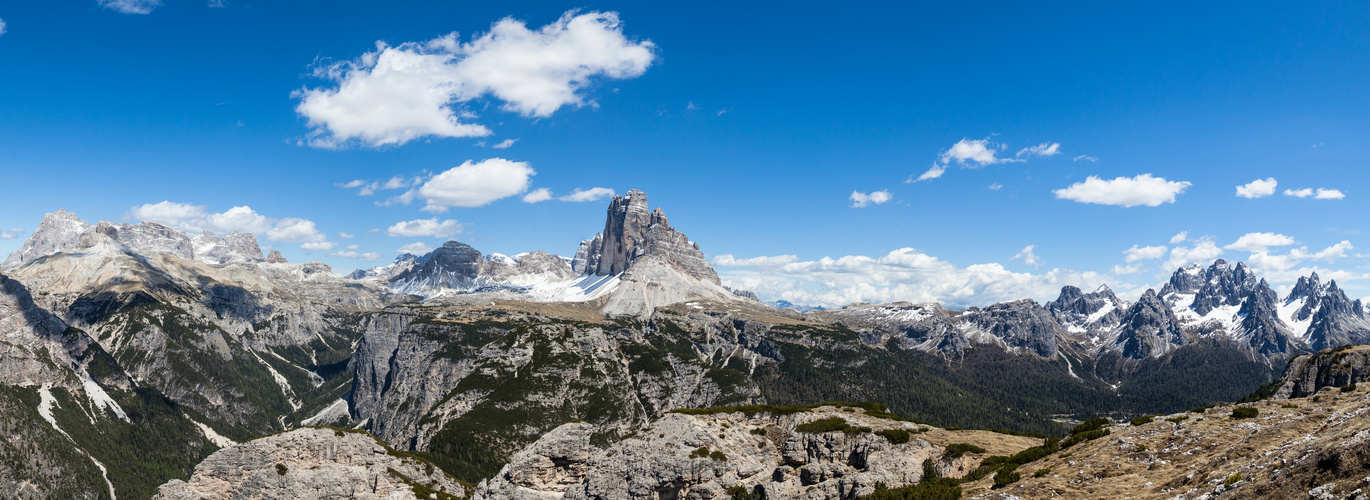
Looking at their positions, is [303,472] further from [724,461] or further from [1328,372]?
[1328,372]

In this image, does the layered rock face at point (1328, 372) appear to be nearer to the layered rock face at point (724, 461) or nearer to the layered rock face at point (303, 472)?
the layered rock face at point (724, 461)

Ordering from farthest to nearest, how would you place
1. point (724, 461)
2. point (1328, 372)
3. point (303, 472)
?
1. point (1328, 372)
2. point (303, 472)
3. point (724, 461)

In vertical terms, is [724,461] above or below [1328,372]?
below

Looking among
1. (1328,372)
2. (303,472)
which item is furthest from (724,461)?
(1328,372)

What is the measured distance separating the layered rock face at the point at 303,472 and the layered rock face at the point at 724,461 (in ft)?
58.7

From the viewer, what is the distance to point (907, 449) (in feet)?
187

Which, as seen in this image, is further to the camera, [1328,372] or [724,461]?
[1328,372]

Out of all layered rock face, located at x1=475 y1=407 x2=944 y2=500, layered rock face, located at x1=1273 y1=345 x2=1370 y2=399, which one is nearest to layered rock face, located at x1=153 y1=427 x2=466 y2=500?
layered rock face, located at x1=475 y1=407 x2=944 y2=500

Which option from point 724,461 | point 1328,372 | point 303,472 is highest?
point 1328,372

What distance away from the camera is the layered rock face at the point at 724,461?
5675 cm

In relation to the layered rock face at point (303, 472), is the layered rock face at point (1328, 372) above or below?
above

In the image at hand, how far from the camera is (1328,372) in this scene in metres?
82.7

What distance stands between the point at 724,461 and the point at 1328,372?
79.7 metres

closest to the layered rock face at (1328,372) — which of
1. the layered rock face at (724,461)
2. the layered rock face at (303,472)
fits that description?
the layered rock face at (724,461)
